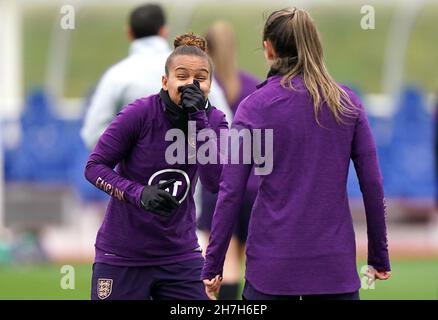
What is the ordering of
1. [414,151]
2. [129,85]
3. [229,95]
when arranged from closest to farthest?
[129,85]
[229,95]
[414,151]

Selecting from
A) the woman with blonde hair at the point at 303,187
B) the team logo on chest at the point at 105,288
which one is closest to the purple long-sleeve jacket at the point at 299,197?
the woman with blonde hair at the point at 303,187

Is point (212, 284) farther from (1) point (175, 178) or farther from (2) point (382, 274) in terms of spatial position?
(2) point (382, 274)

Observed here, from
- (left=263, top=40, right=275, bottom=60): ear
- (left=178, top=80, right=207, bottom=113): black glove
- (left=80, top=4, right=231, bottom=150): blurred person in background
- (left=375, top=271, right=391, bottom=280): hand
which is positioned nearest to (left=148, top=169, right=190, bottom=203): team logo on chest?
(left=178, top=80, right=207, bottom=113): black glove

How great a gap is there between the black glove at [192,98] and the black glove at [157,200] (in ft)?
1.35

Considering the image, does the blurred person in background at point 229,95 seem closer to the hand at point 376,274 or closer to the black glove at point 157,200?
the black glove at point 157,200

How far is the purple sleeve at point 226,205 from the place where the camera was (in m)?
5.05

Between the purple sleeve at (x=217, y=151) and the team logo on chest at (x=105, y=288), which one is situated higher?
the purple sleeve at (x=217, y=151)

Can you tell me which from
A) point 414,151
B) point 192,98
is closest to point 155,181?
point 192,98

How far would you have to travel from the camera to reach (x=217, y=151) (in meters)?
5.64

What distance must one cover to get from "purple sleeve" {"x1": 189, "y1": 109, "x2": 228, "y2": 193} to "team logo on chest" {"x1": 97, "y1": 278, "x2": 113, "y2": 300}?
0.68 meters

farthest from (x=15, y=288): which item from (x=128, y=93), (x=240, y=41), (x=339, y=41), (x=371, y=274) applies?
(x=339, y=41)

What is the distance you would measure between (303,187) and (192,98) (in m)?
0.79

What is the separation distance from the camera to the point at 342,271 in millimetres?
5004

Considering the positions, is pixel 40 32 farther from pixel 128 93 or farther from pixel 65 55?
pixel 128 93
